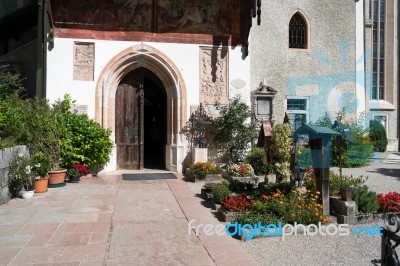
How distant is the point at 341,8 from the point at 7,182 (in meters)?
12.7

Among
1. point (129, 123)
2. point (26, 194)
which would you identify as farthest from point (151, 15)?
point (26, 194)

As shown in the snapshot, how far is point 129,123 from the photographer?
11.8 metres

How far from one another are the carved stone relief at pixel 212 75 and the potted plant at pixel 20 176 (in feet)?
19.1

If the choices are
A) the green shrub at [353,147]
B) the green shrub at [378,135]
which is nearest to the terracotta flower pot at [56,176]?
the green shrub at [353,147]

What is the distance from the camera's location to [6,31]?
12.9m

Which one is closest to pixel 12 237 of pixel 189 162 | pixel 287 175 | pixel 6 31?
pixel 287 175

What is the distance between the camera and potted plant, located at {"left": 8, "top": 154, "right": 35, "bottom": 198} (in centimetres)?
763

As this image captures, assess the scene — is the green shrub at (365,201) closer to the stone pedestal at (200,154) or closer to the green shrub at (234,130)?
the green shrub at (234,130)

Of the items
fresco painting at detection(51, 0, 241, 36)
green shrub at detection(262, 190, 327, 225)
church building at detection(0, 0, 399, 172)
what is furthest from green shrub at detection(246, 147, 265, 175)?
green shrub at detection(262, 190, 327, 225)

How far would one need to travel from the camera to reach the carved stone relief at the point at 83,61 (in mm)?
10984

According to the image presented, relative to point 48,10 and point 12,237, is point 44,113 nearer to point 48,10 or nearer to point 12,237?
point 48,10

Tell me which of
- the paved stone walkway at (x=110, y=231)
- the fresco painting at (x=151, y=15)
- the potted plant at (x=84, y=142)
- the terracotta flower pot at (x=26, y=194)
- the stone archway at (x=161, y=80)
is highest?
the fresco painting at (x=151, y=15)

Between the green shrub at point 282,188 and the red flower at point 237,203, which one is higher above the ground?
the green shrub at point 282,188

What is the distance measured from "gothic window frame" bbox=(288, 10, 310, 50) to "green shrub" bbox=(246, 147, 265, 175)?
473 cm
